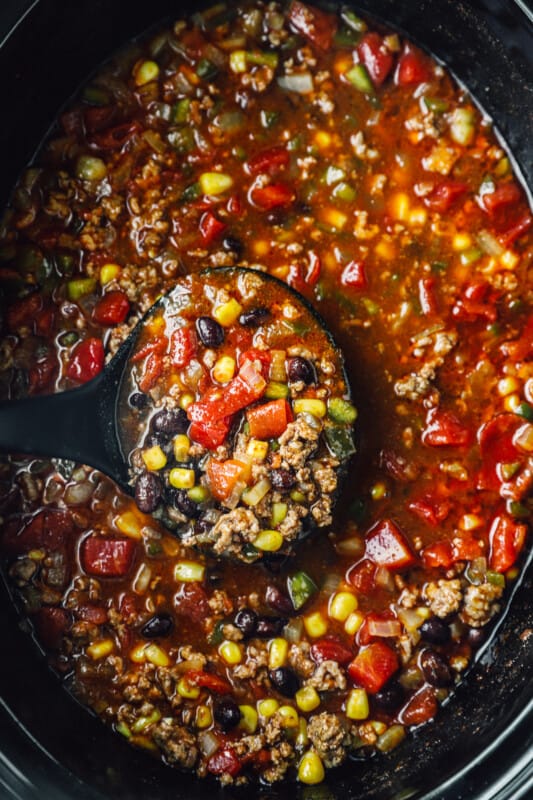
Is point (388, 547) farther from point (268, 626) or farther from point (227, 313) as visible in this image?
point (227, 313)

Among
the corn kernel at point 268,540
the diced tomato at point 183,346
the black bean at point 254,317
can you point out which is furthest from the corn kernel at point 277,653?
the black bean at point 254,317

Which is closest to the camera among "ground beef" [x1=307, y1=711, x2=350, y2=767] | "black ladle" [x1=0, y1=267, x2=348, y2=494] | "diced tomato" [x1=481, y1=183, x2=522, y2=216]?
"black ladle" [x1=0, y1=267, x2=348, y2=494]

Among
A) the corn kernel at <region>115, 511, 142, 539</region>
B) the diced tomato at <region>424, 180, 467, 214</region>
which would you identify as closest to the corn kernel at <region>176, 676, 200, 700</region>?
the corn kernel at <region>115, 511, 142, 539</region>

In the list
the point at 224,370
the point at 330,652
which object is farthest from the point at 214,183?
the point at 330,652

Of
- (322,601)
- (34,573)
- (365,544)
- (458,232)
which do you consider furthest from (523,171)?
(34,573)

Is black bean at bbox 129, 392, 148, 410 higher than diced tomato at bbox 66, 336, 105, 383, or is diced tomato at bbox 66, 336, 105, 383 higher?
black bean at bbox 129, 392, 148, 410

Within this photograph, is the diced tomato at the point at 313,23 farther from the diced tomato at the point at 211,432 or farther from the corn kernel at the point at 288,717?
the corn kernel at the point at 288,717

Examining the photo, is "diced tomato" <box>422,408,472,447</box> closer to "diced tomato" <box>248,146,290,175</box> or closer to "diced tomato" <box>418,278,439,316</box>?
"diced tomato" <box>418,278,439,316</box>
